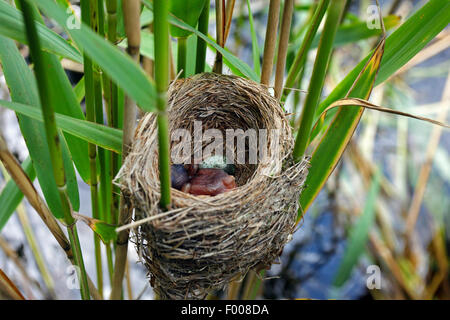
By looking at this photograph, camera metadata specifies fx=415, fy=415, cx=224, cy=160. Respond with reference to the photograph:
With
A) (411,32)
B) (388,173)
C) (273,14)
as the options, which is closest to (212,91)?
(273,14)

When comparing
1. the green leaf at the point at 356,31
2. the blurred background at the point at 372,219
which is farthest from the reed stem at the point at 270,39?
the blurred background at the point at 372,219

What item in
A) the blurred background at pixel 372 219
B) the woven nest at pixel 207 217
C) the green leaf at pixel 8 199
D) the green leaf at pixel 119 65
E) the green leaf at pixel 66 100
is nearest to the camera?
the green leaf at pixel 119 65

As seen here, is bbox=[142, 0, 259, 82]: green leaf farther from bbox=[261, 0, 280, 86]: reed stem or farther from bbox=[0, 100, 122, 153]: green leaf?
bbox=[0, 100, 122, 153]: green leaf

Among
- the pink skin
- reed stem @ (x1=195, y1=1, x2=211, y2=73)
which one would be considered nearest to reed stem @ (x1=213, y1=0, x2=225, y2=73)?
reed stem @ (x1=195, y1=1, x2=211, y2=73)

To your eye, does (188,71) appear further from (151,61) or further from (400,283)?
(400,283)

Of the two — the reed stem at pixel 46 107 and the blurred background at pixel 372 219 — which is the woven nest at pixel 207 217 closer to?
the reed stem at pixel 46 107

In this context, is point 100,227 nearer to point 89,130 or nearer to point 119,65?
point 89,130
